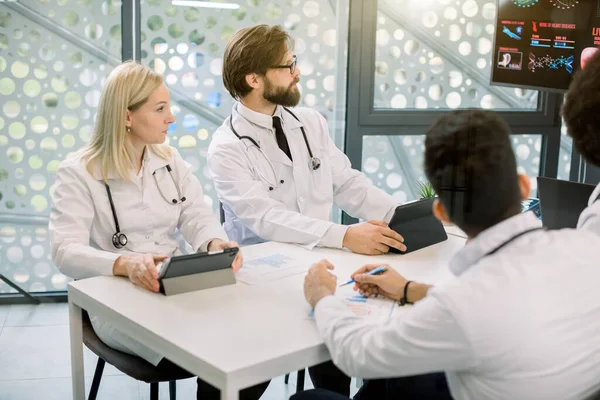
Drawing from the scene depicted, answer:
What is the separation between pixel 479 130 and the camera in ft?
3.65

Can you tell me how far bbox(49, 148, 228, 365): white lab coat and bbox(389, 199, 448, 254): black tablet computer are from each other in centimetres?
51

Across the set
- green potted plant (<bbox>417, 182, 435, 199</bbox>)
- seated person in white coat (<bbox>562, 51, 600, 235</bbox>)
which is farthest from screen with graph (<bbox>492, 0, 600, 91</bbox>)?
seated person in white coat (<bbox>562, 51, 600, 235</bbox>)

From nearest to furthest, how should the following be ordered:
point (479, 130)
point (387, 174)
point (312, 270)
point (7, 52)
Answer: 1. point (479, 130)
2. point (312, 270)
3. point (7, 52)
4. point (387, 174)

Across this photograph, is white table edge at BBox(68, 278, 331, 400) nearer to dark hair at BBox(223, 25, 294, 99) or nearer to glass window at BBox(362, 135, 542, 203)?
dark hair at BBox(223, 25, 294, 99)

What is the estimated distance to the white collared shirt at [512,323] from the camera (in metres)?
1.07

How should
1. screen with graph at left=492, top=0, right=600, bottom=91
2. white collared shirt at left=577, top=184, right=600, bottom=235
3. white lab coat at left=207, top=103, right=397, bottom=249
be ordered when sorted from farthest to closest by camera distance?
1. screen with graph at left=492, top=0, right=600, bottom=91
2. white lab coat at left=207, top=103, right=397, bottom=249
3. white collared shirt at left=577, top=184, right=600, bottom=235

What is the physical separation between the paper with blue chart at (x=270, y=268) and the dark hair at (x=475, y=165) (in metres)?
0.69

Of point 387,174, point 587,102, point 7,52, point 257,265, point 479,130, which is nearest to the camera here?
point 479,130

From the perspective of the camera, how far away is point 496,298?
107 centimetres

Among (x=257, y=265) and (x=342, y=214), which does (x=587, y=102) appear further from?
(x=342, y=214)

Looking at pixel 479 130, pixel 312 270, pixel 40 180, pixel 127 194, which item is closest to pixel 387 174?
pixel 40 180

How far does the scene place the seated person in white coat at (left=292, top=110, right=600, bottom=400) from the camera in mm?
1074

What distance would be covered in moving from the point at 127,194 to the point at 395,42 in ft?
6.16

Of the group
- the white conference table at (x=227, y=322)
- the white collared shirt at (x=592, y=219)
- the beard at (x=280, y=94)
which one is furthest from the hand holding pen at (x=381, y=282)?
the beard at (x=280, y=94)
